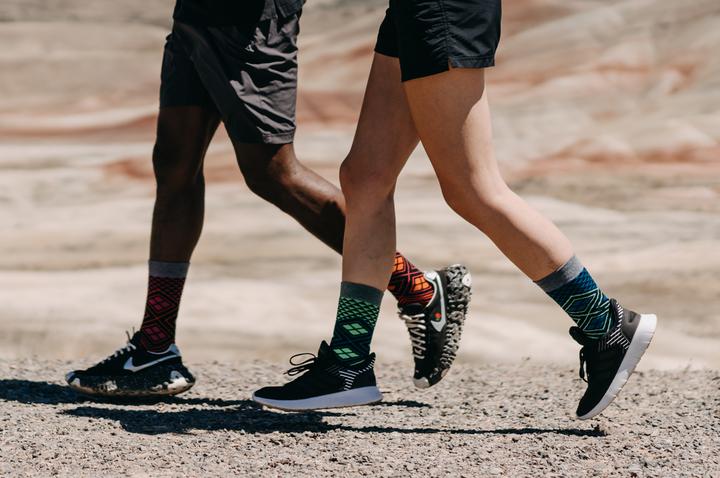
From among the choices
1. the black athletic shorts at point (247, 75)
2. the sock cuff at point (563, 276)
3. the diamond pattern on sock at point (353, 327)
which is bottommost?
the diamond pattern on sock at point (353, 327)

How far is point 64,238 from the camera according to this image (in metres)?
6.25

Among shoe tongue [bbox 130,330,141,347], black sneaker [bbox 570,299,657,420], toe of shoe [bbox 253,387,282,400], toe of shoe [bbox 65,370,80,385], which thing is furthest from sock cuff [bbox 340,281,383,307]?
toe of shoe [bbox 65,370,80,385]

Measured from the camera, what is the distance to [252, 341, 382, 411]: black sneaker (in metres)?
3.06

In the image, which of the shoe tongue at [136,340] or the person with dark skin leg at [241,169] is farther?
the shoe tongue at [136,340]

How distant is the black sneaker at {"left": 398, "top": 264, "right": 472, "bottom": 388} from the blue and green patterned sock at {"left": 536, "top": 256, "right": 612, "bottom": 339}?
0.51m

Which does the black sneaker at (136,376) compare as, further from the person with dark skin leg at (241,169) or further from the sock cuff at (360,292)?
the sock cuff at (360,292)

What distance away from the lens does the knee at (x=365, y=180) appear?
3.06 metres

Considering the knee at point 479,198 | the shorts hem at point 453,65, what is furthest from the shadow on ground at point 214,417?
the shorts hem at point 453,65

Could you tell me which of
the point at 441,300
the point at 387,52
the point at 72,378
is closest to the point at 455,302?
the point at 441,300

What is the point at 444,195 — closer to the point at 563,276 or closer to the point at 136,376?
the point at 563,276

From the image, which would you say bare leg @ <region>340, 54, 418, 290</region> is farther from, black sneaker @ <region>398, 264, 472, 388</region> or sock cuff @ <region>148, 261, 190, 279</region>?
sock cuff @ <region>148, 261, 190, 279</region>

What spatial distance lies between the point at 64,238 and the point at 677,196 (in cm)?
349

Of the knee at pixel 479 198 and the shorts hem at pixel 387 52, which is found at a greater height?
the shorts hem at pixel 387 52

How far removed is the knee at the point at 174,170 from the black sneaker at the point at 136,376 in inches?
19.1
